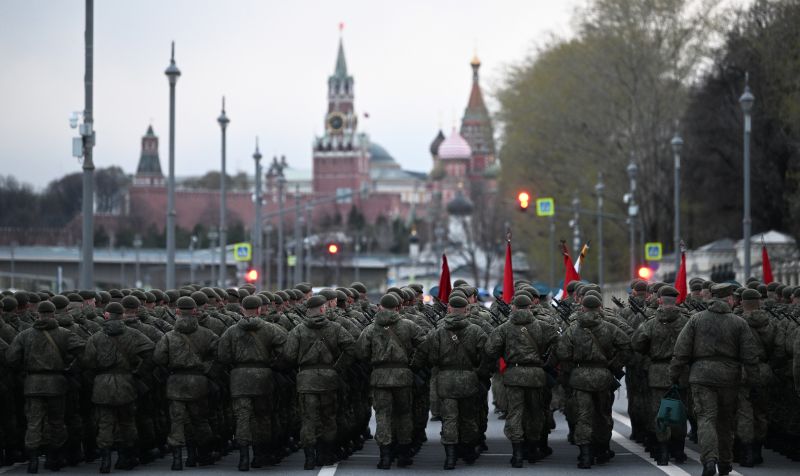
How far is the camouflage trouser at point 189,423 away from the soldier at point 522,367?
2.95 metres

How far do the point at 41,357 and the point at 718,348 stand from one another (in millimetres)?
6549

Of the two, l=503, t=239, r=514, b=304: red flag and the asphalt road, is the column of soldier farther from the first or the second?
l=503, t=239, r=514, b=304: red flag

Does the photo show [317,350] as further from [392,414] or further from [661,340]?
[661,340]

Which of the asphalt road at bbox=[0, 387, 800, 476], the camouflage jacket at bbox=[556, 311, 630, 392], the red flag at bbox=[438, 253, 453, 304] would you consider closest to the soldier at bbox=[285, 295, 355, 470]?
the asphalt road at bbox=[0, 387, 800, 476]

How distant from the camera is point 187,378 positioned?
16.3 m

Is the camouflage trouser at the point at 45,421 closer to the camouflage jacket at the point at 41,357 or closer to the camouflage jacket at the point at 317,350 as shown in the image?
the camouflage jacket at the point at 41,357

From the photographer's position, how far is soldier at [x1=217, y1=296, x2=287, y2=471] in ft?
53.6

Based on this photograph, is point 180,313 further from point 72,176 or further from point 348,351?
point 72,176

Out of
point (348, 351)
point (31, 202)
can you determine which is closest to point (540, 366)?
point (348, 351)

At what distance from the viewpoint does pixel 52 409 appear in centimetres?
1617

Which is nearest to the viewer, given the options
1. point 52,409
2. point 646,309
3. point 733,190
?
point 52,409

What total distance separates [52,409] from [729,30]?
49.7m

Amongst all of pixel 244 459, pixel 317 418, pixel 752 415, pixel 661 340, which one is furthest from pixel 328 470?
pixel 752 415

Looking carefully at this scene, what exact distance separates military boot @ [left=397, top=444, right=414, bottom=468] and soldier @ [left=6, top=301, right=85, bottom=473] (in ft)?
11.0
